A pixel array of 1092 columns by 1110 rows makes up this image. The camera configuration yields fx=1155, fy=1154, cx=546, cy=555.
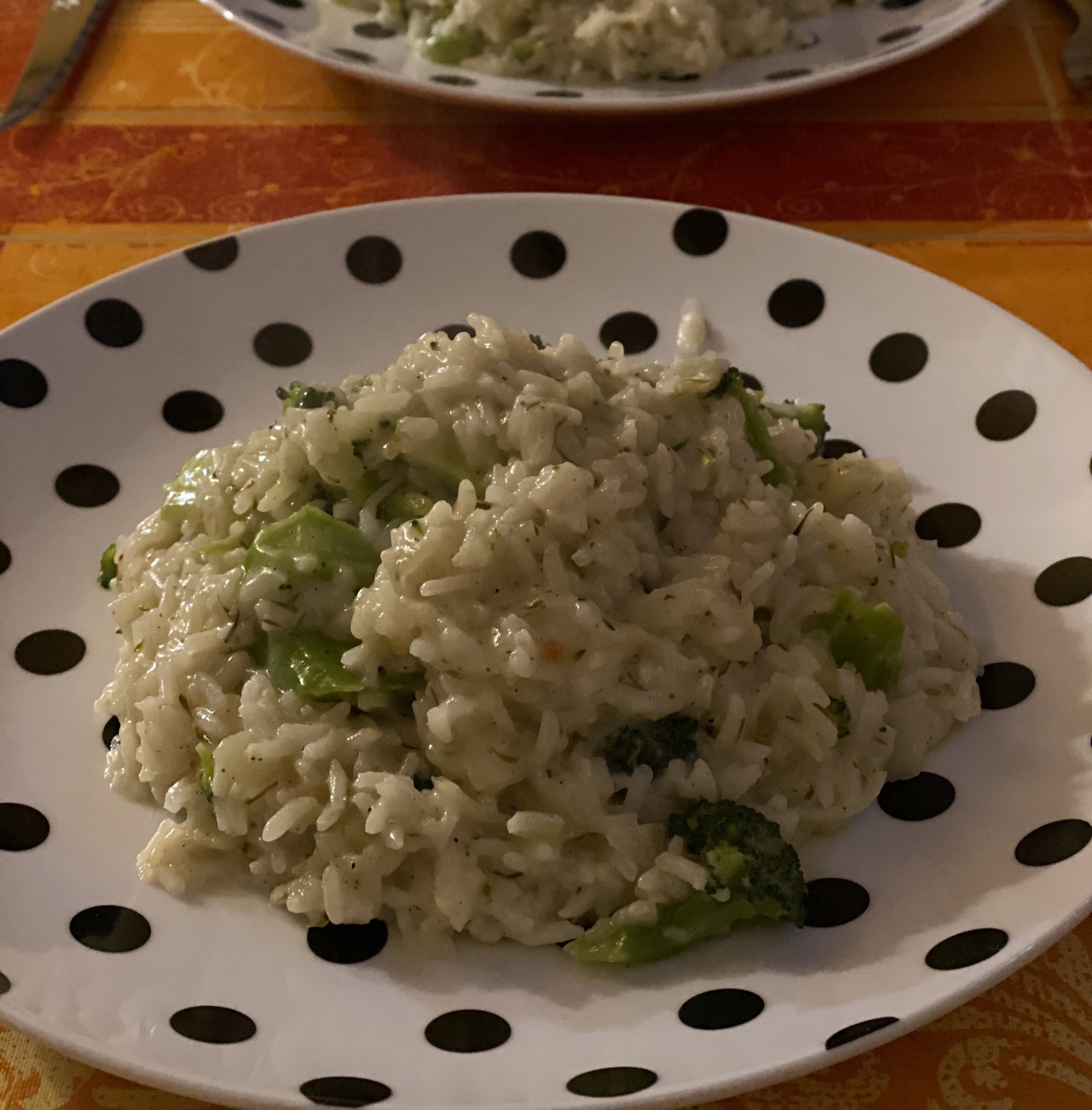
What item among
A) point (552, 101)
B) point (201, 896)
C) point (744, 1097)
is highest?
point (552, 101)

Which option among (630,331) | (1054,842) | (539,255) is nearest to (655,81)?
(539,255)

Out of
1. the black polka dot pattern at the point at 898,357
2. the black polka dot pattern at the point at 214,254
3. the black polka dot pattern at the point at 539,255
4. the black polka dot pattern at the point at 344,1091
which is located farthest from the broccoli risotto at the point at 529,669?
the black polka dot pattern at the point at 214,254

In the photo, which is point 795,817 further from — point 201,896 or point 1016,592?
point 201,896

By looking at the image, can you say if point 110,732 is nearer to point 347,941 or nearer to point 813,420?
point 347,941

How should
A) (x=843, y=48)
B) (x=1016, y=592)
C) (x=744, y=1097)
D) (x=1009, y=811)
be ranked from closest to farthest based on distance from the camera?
(x=744, y=1097) → (x=1009, y=811) → (x=1016, y=592) → (x=843, y=48)

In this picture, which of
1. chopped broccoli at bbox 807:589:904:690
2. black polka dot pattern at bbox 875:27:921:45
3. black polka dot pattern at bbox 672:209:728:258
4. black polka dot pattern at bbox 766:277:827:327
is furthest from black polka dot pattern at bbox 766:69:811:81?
chopped broccoli at bbox 807:589:904:690

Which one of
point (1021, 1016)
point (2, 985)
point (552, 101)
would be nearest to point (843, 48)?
point (552, 101)
